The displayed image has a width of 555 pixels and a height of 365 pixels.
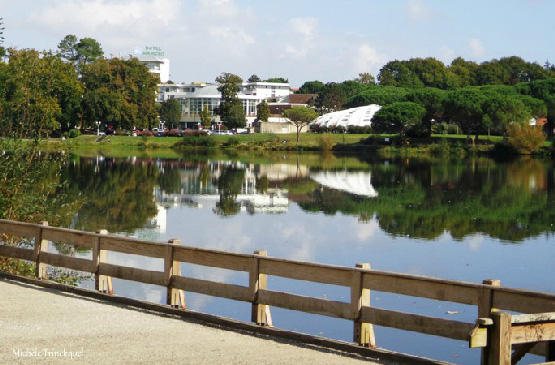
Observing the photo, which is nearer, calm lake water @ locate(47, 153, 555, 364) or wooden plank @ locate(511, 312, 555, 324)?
wooden plank @ locate(511, 312, 555, 324)

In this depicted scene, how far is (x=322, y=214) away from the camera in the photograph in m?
40.1

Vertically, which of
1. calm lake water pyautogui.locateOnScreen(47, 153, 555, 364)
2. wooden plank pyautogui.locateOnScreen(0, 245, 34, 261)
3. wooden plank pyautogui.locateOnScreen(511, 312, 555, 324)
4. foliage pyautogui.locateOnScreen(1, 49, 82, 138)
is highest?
foliage pyautogui.locateOnScreen(1, 49, 82, 138)

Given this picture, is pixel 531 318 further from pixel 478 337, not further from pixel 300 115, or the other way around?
pixel 300 115

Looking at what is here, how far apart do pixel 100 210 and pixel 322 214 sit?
1054 cm

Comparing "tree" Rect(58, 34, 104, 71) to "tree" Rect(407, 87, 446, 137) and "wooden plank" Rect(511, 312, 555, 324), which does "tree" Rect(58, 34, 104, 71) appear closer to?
"tree" Rect(407, 87, 446, 137)

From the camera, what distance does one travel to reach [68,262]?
14.6 metres

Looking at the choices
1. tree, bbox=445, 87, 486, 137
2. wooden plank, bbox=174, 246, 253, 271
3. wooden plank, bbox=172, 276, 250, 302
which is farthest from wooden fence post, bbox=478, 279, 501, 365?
tree, bbox=445, 87, 486, 137

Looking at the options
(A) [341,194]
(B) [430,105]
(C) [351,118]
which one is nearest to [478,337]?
(A) [341,194]

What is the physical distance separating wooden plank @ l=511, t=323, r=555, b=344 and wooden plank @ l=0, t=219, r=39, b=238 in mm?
9849

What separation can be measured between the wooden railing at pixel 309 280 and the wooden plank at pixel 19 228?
A: 0.07 feet

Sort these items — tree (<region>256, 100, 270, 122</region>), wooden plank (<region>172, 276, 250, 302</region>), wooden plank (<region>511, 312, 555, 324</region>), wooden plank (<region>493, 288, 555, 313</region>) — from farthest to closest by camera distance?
1. tree (<region>256, 100, 270, 122</region>)
2. wooden plank (<region>172, 276, 250, 302</region>)
3. wooden plank (<region>493, 288, 555, 313</region>)
4. wooden plank (<region>511, 312, 555, 324</region>)

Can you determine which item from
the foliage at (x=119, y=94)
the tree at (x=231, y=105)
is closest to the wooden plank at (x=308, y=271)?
the foliage at (x=119, y=94)

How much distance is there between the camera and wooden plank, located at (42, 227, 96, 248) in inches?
553

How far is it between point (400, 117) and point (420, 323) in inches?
4032
